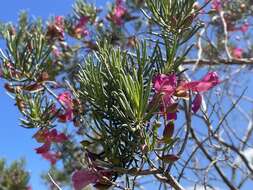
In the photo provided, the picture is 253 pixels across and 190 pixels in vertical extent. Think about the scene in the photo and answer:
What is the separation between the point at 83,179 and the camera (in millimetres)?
1241

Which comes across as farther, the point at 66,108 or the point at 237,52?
the point at 237,52

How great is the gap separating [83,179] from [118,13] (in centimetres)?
248

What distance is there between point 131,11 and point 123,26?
0.34 metres

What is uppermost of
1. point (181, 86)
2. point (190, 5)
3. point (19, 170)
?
point (190, 5)

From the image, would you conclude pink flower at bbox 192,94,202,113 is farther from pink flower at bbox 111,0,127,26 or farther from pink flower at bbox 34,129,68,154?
pink flower at bbox 111,0,127,26

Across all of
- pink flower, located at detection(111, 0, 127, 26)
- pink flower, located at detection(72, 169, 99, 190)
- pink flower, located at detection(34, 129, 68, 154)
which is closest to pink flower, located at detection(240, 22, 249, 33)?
pink flower, located at detection(111, 0, 127, 26)

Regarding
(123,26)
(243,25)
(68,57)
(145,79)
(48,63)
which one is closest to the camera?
(145,79)

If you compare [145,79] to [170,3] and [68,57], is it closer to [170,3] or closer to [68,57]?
[170,3]

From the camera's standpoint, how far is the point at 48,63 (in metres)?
1.85

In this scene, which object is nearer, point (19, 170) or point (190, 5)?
point (190, 5)

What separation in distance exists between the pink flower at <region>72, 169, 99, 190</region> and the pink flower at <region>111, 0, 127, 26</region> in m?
2.30

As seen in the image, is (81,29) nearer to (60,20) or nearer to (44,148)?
(60,20)

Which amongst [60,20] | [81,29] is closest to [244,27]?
[81,29]

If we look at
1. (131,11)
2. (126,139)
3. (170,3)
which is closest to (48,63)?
(170,3)
